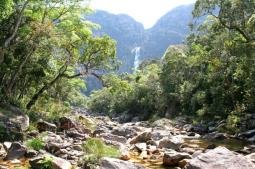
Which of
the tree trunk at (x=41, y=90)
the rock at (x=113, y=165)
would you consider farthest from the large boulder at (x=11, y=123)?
the tree trunk at (x=41, y=90)

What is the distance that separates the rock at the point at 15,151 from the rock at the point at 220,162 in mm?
6363

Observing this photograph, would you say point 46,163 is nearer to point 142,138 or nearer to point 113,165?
point 113,165

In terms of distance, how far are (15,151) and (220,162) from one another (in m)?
7.63

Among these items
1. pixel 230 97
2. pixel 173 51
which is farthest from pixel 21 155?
pixel 173 51

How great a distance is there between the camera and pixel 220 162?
14.1 m

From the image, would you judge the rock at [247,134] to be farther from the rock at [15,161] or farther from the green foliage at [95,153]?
the rock at [15,161]

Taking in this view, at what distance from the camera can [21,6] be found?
100ft

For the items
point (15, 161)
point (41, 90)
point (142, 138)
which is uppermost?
point (41, 90)

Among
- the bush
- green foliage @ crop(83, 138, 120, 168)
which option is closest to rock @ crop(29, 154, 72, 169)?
green foliage @ crop(83, 138, 120, 168)

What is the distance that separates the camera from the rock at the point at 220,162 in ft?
45.5

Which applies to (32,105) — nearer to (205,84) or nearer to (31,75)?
(31,75)

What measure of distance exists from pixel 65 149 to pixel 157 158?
4257 mm

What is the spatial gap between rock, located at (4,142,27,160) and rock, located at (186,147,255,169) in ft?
20.9

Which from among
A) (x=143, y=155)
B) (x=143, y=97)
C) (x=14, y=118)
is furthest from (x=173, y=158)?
(x=143, y=97)
